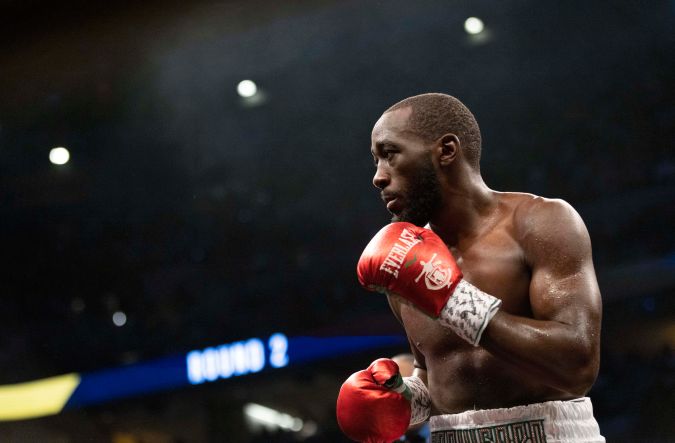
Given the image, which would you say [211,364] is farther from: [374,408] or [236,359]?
[374,408]

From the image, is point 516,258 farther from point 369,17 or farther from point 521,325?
point 369,17

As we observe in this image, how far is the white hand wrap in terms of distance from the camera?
1.64 metres

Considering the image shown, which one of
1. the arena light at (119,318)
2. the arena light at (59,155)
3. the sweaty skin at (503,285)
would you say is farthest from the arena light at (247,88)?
the sweaty skin at (503,285)

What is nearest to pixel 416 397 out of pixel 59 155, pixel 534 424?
pixel 534 424

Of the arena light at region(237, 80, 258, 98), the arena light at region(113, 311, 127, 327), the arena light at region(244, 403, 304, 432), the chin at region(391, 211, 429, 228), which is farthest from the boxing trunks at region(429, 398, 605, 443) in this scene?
the arena light at region(113, 311, 127, 327)

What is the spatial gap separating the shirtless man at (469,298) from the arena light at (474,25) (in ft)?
17.5

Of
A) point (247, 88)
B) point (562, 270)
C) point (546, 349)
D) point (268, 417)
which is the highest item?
point (247, 88)

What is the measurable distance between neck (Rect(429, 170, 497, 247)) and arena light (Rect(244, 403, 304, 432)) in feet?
19.8

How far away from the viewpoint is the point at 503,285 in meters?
1.52

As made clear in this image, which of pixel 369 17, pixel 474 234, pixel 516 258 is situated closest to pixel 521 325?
pixel 516 258

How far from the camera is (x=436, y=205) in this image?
1.65m

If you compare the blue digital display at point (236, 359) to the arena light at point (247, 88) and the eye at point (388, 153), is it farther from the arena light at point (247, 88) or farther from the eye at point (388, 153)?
the eye at point (388, 153)

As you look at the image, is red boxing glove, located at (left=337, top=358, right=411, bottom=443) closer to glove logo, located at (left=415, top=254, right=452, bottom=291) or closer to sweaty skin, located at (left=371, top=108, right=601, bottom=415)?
sweaty skin, located at (left=371, top=108, right=601, bottom=415)

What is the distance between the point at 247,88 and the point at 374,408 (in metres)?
6.22
